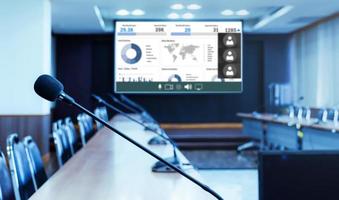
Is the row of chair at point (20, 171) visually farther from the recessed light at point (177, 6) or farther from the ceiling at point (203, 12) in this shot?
the recessed light at point (177, 6)

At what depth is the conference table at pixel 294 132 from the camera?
5.00 meters

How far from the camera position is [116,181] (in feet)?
6.50

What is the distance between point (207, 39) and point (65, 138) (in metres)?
3.20

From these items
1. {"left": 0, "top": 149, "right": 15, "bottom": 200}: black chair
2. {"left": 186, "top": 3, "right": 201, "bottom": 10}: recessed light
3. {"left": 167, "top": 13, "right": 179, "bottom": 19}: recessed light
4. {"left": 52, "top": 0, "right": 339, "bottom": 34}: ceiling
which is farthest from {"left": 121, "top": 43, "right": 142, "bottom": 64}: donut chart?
{"left": 0, "top": 149, "right": 15, "bottom": 200}: black chair

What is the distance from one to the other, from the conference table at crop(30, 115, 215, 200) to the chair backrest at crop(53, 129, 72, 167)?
24cm

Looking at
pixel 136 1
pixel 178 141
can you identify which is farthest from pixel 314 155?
pixel 178 141

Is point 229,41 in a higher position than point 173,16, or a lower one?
lower

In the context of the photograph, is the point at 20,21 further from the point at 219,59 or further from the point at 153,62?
the point at 219,59

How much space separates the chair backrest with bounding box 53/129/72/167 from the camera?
3.01m

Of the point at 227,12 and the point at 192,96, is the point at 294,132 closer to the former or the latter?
the point at 227,12

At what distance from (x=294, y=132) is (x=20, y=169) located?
4.77 m

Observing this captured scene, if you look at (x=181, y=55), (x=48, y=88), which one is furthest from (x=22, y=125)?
(x=48, y=88)

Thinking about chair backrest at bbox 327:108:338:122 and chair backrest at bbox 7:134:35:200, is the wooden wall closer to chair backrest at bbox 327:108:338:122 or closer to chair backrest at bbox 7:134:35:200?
chair backrest at bbox 7:134:35:200

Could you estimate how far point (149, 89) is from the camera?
19.2 ft
